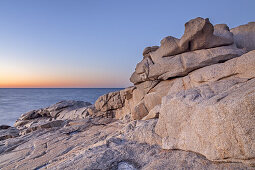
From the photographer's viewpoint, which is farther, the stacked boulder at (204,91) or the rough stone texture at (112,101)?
the rough stone texture at (112,101)

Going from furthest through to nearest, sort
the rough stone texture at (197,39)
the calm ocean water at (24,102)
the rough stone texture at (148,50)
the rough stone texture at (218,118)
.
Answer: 1. the calm ocean water at (24,102)
2. the rough stone texture at (148,50)
3. the rough stone texture at (197,39)
4. the rough stone texture at (218,118)

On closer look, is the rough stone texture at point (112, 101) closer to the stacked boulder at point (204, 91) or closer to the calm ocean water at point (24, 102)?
the stacked boulder at point (204, 91)

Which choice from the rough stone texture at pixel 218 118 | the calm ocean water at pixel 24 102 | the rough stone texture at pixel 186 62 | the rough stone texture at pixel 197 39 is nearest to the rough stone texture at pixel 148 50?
the rough stone texture at pixel 186 62

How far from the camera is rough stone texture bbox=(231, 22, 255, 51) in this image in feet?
32.9

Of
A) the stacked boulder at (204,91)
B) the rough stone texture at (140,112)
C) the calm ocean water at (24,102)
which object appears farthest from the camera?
the calm ocean water at (24,102)

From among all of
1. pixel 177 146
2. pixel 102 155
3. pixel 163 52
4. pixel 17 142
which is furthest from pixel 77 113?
pixel 177 146

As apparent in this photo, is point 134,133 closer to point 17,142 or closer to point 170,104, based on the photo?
point 170,104

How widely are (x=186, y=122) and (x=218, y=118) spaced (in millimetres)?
1236

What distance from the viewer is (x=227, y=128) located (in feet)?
12.0

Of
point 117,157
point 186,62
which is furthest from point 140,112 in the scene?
point 117,157

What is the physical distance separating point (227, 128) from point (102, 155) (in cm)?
388

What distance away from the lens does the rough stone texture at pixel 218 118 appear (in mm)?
3428

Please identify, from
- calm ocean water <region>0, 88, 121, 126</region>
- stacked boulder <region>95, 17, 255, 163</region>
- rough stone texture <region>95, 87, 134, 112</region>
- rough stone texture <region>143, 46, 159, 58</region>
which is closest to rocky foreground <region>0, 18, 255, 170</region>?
stacked boulder <region>95, 17, 255, 163</region>

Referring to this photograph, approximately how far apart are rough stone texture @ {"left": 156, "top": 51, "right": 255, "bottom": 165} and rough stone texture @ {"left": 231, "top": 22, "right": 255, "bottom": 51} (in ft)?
17.9
